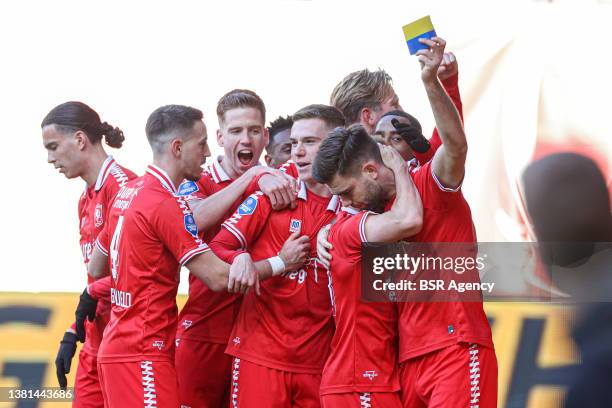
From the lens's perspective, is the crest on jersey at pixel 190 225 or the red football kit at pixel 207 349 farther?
the red football kit at pixel 207 349

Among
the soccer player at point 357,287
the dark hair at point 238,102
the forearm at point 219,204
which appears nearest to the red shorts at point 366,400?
the soccer player at point 357,287

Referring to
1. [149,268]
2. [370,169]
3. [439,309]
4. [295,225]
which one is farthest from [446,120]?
[149,268]

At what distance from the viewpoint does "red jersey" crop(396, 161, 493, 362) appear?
4250mm

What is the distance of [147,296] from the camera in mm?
4676

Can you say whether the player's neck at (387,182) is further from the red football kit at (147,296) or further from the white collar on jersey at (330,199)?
the red football kit at (147,296)

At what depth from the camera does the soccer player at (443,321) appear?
4109 mm

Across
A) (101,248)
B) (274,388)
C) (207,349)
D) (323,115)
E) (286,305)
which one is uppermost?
(323,115)

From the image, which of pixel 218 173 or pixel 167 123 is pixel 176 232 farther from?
pixel 218 173

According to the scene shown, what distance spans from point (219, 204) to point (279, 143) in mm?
887

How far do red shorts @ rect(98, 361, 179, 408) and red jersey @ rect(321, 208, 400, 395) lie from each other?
67cm

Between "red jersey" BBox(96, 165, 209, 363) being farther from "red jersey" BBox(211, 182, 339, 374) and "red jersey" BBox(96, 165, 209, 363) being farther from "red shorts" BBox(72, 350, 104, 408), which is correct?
"red shorts" BBox(72, 350, 104, 408)

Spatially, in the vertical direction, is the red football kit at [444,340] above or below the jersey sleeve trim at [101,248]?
below

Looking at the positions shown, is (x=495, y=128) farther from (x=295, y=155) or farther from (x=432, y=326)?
(x=432, y=326)

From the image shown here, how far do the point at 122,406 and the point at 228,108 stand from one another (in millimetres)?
1622
